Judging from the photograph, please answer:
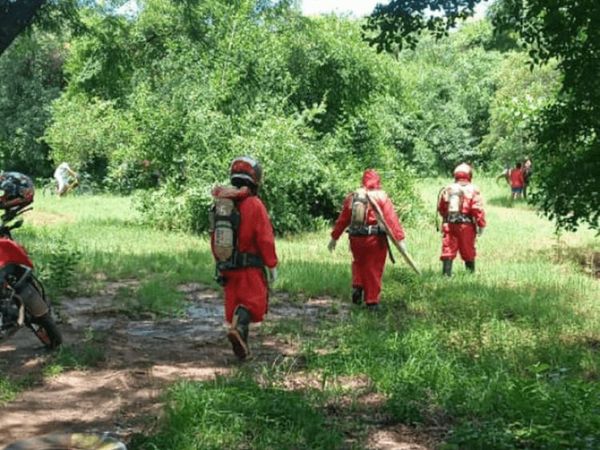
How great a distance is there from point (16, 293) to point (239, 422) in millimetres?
2645

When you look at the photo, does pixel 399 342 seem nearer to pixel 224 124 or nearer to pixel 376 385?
pixel 376 385

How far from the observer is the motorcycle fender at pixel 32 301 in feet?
20.9

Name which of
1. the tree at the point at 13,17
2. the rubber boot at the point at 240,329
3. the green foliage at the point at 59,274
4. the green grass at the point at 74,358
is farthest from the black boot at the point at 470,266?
the tree at the point at 13,17

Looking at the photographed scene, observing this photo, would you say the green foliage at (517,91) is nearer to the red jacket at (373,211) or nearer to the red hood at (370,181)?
the red hood at (370,181)

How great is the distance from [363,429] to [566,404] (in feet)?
4.22

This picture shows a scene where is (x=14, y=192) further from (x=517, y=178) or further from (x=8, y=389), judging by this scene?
(x=517, y=178)

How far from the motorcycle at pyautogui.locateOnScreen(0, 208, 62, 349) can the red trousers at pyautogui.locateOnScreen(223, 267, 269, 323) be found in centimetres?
156

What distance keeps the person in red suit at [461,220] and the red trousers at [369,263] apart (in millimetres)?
2656

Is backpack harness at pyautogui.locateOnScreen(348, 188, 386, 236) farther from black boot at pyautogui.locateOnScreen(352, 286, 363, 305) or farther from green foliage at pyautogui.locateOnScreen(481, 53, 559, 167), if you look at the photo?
green foliage at pyautogui.locateOnScreen(481, 53, 559, 167)

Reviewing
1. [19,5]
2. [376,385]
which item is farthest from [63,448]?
[19,5]

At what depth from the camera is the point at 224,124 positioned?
17391 mm

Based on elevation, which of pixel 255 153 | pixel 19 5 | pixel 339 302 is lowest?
pixel 339 302

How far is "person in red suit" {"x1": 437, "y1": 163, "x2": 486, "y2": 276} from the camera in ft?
38.6

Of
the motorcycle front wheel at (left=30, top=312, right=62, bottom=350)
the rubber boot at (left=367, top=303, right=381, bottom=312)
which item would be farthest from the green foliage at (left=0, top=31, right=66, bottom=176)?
the motorcycle front wheel at (left=30, top=312, right=62, bottom=350)
